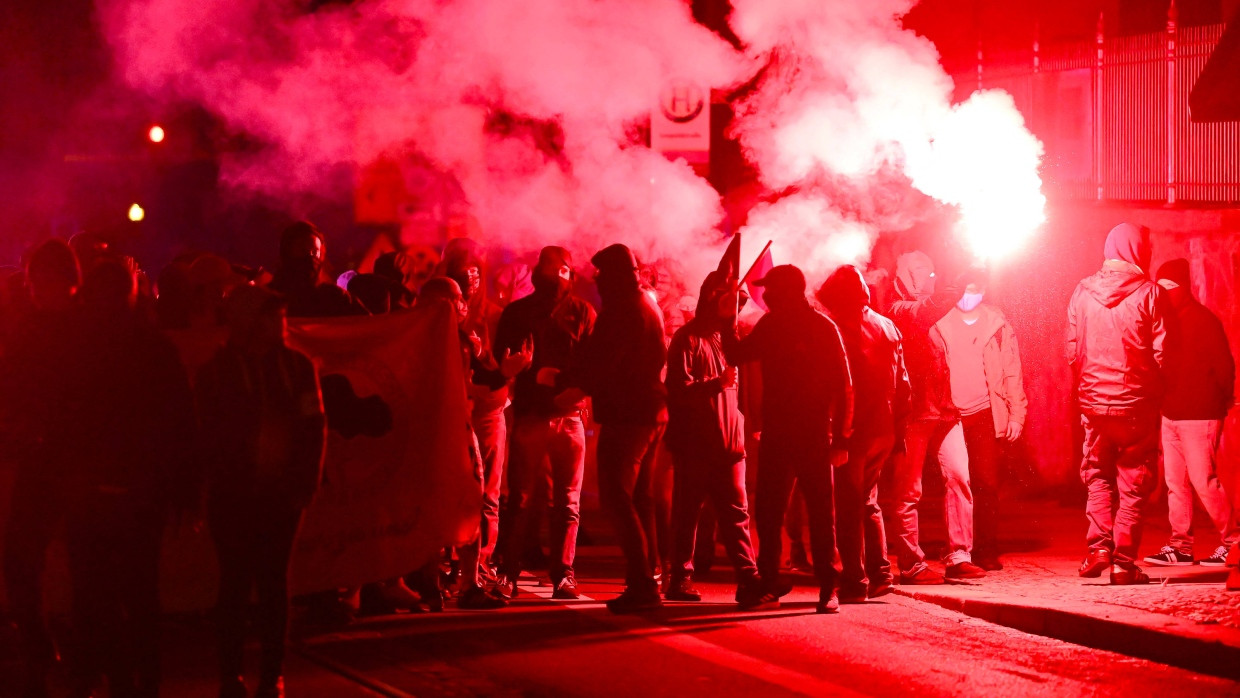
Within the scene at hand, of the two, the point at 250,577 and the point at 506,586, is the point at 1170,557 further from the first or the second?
the point at 250,577

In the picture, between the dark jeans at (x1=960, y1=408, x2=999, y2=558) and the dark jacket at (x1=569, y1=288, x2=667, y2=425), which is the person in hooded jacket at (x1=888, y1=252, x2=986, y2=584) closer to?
the dark jeans at (x1=960, y1=408, x2=999, y2=558)

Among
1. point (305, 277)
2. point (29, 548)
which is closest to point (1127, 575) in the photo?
point (305, 277)

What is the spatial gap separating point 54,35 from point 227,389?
2383 centimetres

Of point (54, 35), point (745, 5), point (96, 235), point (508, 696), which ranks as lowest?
point (508, 696)

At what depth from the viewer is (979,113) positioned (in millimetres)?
15023

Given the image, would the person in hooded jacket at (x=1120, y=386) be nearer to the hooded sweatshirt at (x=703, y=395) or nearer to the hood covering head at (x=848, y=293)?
the hood covering head at (x=848, y=293)

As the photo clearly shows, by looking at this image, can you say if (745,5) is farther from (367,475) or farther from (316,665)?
(316,665)

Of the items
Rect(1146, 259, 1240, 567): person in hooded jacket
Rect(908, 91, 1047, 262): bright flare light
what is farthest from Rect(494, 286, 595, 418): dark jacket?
Rect(1146, 259, 1240, 567): person in hooded jacket

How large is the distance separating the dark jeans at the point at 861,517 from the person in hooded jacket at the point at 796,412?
0.34m

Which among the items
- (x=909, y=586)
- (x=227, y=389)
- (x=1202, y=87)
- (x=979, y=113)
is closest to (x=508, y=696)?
(x=227, y=389)

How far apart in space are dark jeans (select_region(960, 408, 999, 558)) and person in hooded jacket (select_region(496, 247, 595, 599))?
3.00 m

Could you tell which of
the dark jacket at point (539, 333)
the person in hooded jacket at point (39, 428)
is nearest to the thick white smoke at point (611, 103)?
the dark jacket at point (539, 333)

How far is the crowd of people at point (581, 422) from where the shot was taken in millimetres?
6637

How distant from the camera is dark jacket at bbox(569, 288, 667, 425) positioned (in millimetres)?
9672
